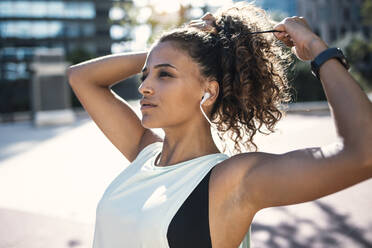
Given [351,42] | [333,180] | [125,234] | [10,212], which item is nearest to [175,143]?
[125,234]

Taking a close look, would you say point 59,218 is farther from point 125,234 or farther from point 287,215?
point 125,234

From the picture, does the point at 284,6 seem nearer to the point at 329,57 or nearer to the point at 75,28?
the point at 75,28

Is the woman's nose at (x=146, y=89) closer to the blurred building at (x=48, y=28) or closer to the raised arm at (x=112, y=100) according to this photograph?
the raised arm at (x=112, y=100)

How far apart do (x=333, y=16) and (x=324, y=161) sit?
186 feet

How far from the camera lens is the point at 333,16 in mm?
51969

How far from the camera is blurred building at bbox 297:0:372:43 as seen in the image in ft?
170

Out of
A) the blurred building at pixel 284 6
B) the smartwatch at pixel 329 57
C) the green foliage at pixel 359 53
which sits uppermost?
the blurred building at pixel 284 6

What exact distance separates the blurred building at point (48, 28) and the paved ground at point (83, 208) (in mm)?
47992

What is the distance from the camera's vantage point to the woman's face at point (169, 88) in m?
1.79

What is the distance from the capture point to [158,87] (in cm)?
179

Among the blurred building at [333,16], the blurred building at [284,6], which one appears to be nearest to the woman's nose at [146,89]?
the blurred building at [333,16]

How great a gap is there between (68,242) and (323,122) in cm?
1015

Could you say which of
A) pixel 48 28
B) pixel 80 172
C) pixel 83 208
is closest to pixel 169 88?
pixel 83 208

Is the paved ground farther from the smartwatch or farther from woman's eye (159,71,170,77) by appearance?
the smartwatch
